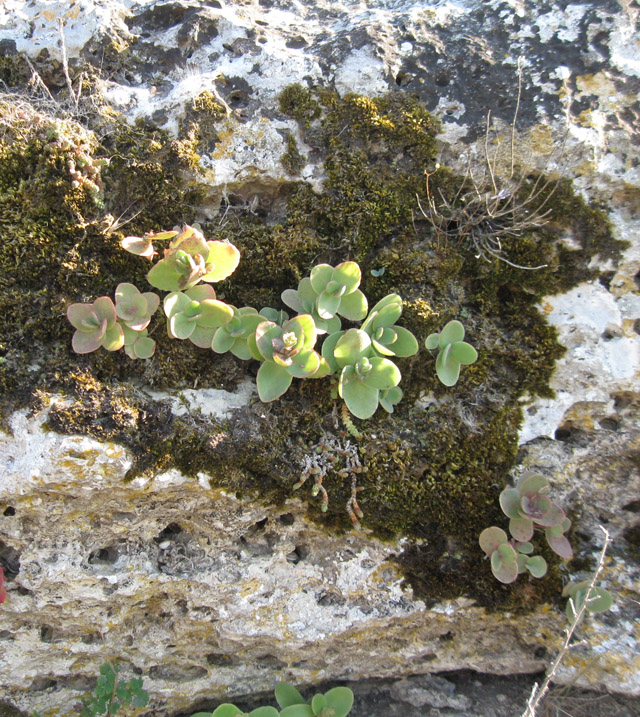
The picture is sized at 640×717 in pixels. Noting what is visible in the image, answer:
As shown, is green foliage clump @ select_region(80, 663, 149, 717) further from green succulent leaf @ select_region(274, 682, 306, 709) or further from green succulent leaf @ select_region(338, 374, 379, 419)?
green succulent leaf @ select_region(338, 374, 379, 419)

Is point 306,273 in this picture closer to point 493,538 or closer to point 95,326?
point 95,326

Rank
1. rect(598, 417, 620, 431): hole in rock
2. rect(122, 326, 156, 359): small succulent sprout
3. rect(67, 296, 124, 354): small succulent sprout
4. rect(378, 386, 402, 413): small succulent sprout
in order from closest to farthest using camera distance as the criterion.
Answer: rect(67, 296, 124, 354): small succulent sprout < rect(122, 326, 156, 359): small succulent sprout < rect(378, 386, 402, 413): small succulent sprout < rect(598, 417, 620, 431): hole in rock

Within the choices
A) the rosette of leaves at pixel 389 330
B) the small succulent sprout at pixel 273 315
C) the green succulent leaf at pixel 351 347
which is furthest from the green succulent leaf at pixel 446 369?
the small succulent sprout at pixel 273 315

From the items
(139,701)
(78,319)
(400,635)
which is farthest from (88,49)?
(400,635)

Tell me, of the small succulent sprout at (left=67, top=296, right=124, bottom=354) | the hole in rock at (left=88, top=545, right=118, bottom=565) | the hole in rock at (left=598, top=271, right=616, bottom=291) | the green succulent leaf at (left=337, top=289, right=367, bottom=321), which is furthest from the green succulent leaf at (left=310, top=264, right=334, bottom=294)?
the hole in rock at (left=88, top=545, right=118, bottom=565)

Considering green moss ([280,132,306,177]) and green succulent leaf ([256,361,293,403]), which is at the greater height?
green moss ([280,132,306,177])

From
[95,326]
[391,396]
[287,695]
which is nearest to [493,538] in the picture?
[391,396]

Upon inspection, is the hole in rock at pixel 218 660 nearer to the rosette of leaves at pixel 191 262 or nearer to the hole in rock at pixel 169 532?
the hole in rock at pixel 169 532
